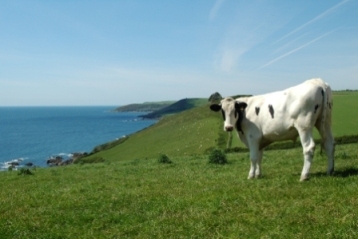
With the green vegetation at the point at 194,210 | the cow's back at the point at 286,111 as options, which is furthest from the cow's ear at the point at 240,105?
the green vegetation at the point at 194,210

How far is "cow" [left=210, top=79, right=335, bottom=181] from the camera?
1090cm

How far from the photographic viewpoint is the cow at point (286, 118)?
429 inches

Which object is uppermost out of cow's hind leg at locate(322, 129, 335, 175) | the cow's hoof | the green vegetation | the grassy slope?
cow's hind leg at locate(322, 129, 335, 175)

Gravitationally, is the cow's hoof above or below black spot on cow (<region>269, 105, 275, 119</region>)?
below

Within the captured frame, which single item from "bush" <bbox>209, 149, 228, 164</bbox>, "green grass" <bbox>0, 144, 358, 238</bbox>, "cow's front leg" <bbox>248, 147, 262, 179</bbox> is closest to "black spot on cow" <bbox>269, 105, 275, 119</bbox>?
"cow's front leg" <bbox>248, 147, 262, 179</bbox>

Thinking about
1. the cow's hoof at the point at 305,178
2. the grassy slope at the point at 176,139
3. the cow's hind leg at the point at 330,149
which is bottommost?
the grassy slope at the point at 176,139

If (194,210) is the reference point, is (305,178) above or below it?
above

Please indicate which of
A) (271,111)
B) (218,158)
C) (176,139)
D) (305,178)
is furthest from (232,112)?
(176,139)

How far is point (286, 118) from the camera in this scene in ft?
37.3

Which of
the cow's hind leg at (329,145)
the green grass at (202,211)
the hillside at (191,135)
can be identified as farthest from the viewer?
the hillside at (191,135)

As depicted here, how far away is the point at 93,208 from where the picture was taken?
9.73 meters

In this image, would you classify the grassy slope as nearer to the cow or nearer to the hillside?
the hillside

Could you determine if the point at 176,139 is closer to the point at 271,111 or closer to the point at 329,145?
the point at 271,111

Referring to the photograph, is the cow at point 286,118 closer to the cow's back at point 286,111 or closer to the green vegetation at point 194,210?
the cow's back at point 286,111
